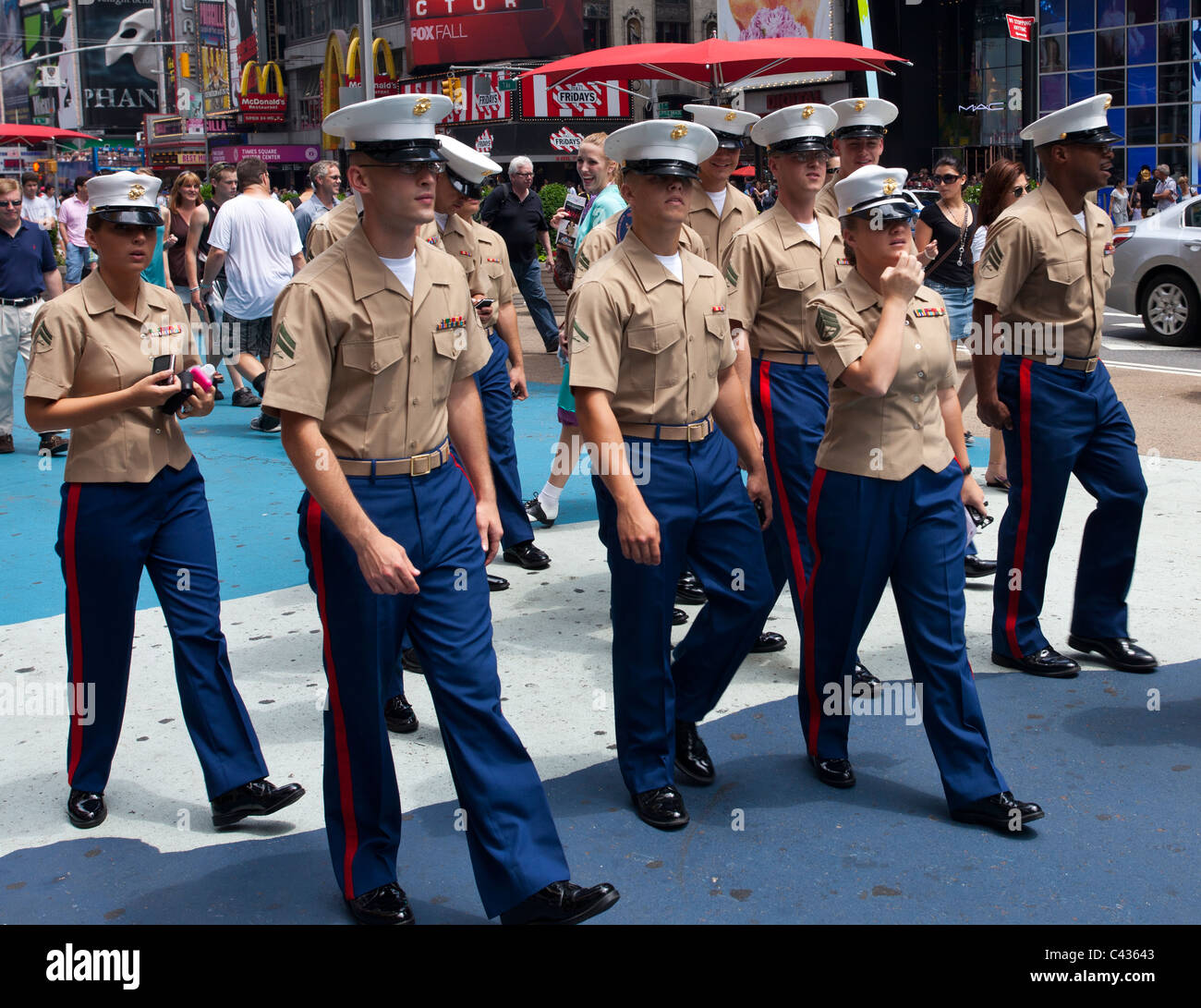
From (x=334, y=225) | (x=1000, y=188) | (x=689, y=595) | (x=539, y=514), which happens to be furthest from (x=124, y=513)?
(x=1000, y=188)

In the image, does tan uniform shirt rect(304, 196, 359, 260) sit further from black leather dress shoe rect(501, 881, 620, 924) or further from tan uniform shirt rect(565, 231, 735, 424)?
black leather dress shoe rect(501, 881, 620, 924)

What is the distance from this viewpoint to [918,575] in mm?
4168

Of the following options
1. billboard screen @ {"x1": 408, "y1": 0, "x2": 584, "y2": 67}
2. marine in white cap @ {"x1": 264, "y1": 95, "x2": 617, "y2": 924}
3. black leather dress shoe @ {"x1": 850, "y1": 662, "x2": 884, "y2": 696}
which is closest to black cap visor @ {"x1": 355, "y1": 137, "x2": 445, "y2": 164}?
marine in white cap @ {"x1": 264, "y1": 95, "x2": 617, "y2": 924}

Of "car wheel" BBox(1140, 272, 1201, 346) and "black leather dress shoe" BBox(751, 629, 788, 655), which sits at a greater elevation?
"car wheel" BBox(1140, 272, 1201, 346)

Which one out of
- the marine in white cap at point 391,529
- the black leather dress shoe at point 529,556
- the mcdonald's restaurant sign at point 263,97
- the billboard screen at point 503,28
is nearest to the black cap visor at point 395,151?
the marine in white cap at point 391,529

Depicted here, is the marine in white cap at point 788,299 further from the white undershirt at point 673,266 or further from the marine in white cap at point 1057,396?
the white undershirt at point 673,266

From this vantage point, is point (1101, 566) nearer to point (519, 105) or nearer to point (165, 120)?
point (519, 105)

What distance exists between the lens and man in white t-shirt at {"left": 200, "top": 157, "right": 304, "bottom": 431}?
37.8 ft

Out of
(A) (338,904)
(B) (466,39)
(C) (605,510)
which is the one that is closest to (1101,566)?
(C) (605,510)

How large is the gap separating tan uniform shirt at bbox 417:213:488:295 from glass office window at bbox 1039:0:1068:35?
Answer: 29.9 m

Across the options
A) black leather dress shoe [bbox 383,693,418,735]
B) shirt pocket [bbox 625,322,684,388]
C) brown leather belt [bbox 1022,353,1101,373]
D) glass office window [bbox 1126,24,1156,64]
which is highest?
glass office window [bbox 1126,24,1156,64]

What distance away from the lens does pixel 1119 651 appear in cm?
546

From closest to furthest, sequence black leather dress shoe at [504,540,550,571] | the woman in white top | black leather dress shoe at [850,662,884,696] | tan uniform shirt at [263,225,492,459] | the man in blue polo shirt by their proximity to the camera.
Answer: tan uniform shirt at [263,225,492,459]
black leather dress shoe at [850,662,884,696]
black leather dress shoe at [504,540,550,571]
the woman in white top
the man in blue polo shirt

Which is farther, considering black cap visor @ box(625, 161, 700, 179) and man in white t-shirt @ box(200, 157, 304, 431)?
man in white t-shirt @ box(200, 157, 304, 431)
